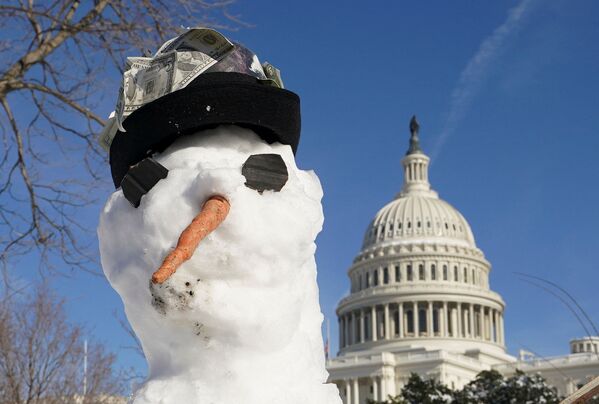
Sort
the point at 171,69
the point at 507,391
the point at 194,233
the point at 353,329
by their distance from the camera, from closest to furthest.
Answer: the point at 194,233 → the point at 171,69 → the point at 507,391 → the point at 353,329

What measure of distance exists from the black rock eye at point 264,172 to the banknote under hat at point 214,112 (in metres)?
0.17

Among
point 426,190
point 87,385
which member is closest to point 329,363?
point 426,190

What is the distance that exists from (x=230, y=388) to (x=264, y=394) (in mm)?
92

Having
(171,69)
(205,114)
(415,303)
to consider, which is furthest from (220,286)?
(415,303)

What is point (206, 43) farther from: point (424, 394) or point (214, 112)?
point (424, 394)

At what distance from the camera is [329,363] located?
214 feet

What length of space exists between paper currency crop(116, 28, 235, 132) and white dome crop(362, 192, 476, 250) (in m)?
71.8

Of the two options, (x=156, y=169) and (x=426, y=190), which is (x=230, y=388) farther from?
(x=426, y=190)

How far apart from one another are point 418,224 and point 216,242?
73.5 metres

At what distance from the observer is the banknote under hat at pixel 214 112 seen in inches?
113

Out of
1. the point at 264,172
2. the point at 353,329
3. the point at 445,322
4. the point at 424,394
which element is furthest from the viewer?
the point at 353,329

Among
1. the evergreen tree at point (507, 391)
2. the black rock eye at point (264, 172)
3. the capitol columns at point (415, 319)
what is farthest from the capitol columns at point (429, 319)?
the black rock eye at point (264, 172)

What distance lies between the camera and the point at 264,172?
9.11 ft

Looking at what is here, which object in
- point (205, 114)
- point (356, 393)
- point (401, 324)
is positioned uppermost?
point (401, 324)
